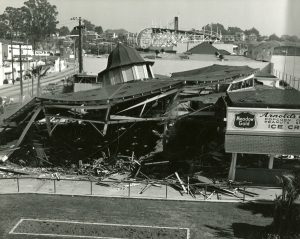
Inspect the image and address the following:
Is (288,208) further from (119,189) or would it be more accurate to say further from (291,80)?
(291,80)

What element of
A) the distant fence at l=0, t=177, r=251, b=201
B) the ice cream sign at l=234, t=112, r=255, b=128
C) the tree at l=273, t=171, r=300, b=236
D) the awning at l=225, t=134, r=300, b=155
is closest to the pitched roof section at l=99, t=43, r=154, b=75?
the distant fence at l=0, t=177, r=251, b=201

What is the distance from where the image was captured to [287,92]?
34250 mm

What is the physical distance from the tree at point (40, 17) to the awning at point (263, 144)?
17257 cm

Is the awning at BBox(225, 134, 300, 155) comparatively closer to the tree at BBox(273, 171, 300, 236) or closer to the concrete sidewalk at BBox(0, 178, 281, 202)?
the concrete sidewalk at BBox(0, 178, 281, 202)

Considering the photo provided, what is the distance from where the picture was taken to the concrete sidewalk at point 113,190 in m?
29.4

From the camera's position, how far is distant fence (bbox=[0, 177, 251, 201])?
96.9 ft

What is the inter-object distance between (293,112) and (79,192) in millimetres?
15257

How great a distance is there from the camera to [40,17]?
625ft

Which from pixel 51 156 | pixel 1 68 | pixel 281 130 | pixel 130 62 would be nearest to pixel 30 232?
pixel 51 156

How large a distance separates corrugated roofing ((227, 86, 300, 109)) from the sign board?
1.33 feet

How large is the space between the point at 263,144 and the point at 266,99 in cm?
354

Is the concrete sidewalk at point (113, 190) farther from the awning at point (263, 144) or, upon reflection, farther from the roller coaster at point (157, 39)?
the roller coaster at point (157, 39)

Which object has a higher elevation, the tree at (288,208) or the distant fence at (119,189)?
the tree at (288,208)

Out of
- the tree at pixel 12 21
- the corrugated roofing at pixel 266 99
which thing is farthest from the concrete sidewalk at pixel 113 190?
the tree at pixel 12 21
